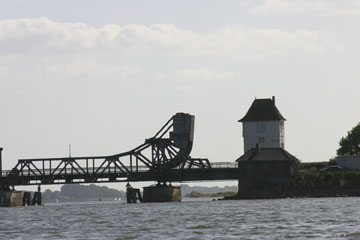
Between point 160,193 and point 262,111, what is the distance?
23.2m

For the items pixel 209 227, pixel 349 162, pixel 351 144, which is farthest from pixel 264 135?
pixel 209 227

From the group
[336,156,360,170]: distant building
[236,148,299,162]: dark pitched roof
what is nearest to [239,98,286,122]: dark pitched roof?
[236,148,299,162]: dark pitched roof

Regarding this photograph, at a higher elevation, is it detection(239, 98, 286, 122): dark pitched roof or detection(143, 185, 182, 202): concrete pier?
detection(239, 98, 286, 122): dark pitched roof

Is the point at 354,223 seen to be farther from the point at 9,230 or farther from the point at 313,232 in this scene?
the point at 9,230

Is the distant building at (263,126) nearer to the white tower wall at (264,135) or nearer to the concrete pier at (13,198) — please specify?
the white tower wall at (264,135)

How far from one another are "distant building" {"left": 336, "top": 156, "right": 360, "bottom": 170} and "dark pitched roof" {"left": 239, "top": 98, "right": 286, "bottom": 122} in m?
12.7

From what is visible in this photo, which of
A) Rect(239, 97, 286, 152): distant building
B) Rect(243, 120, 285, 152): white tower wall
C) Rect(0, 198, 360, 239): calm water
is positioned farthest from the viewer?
Rect(239, 97, 286, 152): distant building

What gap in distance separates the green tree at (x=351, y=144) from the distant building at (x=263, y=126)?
25456 millimetres

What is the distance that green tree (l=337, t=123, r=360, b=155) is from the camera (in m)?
166

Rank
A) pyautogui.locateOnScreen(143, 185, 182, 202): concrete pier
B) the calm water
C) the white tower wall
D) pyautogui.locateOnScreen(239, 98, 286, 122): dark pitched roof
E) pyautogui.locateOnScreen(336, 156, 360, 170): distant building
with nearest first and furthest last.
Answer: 1. the calm water
2. pyautogui.locateOnScreen(143, 185, 182, 202): concrete pier
3. pyautogui.locateOnScreen(336, 156, 360, 170): distant building
4. the white tower wall
5. pyautogui.locateOnScreen(239, 98, 286, 122): dark pitched roof

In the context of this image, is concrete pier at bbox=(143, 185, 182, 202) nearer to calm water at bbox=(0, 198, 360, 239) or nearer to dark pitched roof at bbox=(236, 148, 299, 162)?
dark pitched roof at bbox=(236, 148, 299, 162)

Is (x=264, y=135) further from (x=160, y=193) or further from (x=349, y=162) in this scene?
(x=160, y=193)

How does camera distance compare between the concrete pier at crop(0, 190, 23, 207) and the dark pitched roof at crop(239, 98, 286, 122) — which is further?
the dark pitched roof at crop(239, 98, 286, 122)

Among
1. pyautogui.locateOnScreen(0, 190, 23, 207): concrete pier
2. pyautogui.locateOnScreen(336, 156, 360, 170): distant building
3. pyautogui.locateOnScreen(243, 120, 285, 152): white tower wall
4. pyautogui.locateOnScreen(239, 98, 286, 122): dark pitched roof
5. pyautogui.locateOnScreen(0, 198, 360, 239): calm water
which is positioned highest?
pyautogui.locateOnScreen(239, 98, 286, 122): dark pitched roof
